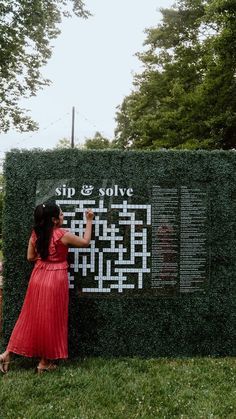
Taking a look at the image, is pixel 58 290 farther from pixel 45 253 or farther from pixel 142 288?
pixel 142 288

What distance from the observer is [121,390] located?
5.01m

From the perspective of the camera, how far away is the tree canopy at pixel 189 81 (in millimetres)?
22344

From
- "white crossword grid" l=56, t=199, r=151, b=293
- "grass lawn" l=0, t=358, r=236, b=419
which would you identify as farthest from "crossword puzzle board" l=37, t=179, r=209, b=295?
"grass lawn" l=0, t=358, r=236, b=419

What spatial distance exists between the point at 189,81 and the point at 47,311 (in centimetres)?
2315

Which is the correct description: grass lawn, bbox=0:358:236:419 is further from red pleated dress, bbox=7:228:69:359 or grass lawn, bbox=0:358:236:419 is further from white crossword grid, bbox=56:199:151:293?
white crossword grid, bbox=56:199:151:293

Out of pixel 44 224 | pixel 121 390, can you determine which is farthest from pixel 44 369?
pixel 44 224

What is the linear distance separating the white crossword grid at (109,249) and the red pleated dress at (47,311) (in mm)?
618

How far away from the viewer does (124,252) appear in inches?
251

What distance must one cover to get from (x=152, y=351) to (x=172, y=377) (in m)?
0.97

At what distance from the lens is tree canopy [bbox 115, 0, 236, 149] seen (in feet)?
73.3

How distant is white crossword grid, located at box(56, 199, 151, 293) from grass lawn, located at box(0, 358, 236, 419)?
40.8 inches

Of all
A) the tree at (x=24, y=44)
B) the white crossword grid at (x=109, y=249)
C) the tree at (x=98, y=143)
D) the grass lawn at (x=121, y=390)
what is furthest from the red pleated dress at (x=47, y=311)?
the tree at (x=98, y=143)

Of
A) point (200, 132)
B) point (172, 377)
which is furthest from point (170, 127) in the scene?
point (172, 377)

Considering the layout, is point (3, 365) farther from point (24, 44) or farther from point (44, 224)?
point (24, 44)
